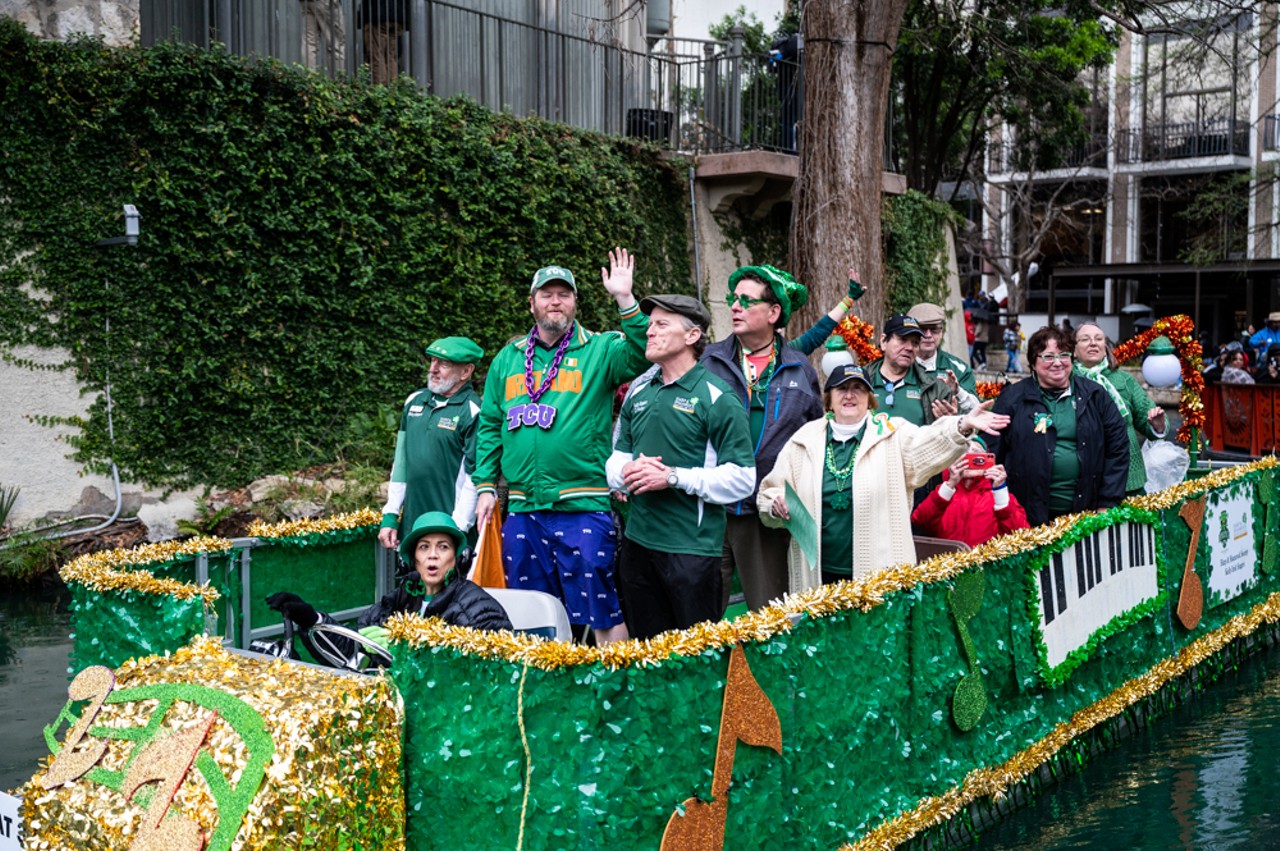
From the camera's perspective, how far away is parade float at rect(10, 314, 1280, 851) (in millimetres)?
3777

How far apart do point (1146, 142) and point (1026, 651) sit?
131ft

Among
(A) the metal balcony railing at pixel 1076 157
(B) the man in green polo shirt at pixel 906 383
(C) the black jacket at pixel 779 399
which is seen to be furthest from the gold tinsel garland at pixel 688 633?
(A) the metal balcony railing at pixel 1076 157

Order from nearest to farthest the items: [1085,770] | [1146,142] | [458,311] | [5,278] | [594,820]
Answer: [594,820]
[1085,770]
[5,278]
[458,311]
[1146,142]

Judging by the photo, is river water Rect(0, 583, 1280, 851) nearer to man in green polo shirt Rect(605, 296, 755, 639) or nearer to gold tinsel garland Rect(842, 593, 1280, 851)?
gold tinsel garland Rect(842, 593, 1280, 851)

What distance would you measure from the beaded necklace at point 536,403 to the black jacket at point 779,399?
2.82 feet

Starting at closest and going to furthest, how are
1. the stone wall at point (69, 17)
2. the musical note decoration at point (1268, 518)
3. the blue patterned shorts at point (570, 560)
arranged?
the blue patterned shorts at point (570, 560) → the musical note decoration at point (1268, 518) → the stone wall at point (69, 17)

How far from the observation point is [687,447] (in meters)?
5.45

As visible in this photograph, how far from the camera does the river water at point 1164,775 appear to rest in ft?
18.2

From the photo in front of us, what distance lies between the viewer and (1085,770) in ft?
21.1

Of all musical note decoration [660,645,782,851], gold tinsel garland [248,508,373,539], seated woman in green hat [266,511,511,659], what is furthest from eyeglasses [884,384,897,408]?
musical note decoration [660,645,782,851]

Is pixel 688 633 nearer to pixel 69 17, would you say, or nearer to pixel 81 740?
pixel 81 740

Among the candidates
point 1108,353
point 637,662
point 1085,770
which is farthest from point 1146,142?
point 637,662

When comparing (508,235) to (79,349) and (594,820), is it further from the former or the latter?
(594,820)

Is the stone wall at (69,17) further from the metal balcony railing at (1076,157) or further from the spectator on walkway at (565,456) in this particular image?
the metal balcony railing at (1076,157)
